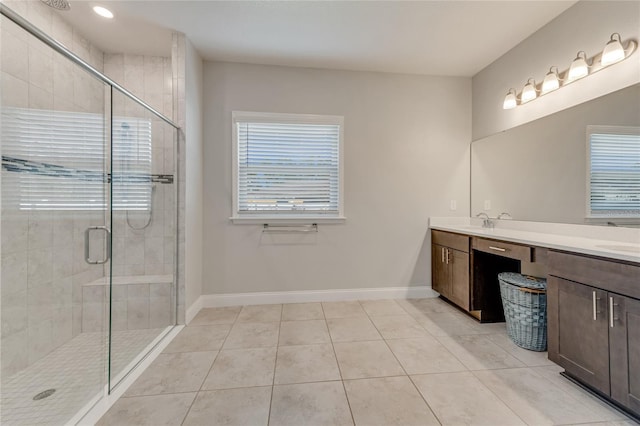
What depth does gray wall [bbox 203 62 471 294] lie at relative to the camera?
292cm

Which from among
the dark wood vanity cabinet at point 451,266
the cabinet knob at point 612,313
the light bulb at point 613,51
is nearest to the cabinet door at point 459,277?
the dark wood vanity cabinet at point 451,266

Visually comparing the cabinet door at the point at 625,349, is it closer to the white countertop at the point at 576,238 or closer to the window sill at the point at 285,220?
the white countertop at the point at 576,238

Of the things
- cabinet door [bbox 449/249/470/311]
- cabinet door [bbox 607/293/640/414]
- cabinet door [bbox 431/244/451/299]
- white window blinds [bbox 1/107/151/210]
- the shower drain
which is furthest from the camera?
cabinet door [bbox 431/244/451/299]

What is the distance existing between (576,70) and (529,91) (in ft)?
Result: 1.43

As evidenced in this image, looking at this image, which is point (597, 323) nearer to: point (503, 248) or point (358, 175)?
point (503, 248)

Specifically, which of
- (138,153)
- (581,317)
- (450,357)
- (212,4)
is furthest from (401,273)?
(212,4)

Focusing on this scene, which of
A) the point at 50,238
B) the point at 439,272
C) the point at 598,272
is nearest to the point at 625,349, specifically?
the point at 598,272

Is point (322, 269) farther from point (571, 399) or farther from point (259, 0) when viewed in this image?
point (259, 0)

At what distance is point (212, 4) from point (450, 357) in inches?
127

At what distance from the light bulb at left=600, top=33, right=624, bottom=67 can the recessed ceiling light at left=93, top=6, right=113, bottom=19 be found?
374 cm

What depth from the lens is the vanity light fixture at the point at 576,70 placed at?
1753 millimetres

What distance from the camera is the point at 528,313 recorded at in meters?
2.01

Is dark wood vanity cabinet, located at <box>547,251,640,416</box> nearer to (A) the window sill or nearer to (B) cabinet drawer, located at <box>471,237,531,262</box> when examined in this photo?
(B) cabinet drawer, located at <box>471,237,531,262</box>

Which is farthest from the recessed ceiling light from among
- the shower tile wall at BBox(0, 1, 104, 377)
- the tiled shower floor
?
the tiled shower floor
